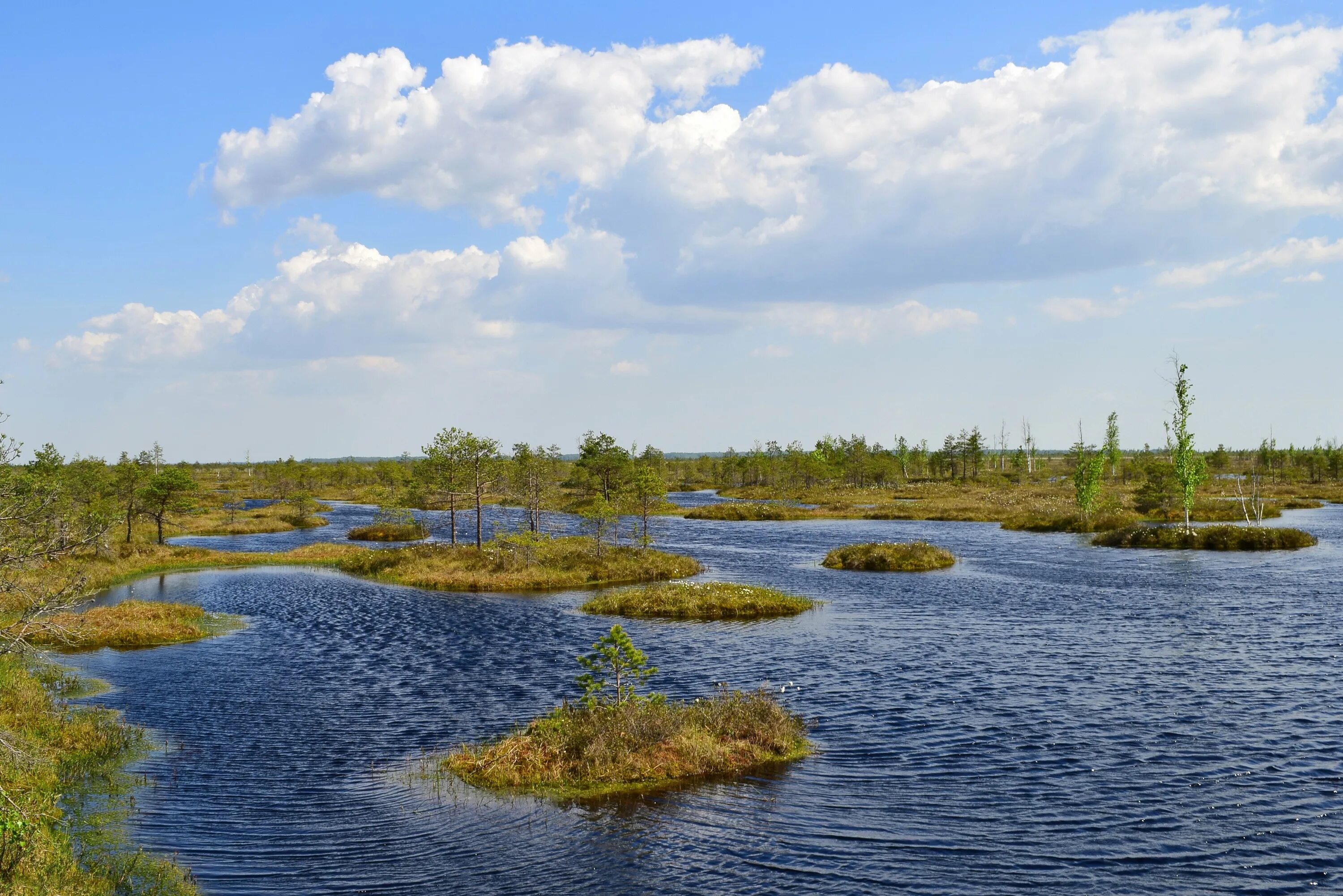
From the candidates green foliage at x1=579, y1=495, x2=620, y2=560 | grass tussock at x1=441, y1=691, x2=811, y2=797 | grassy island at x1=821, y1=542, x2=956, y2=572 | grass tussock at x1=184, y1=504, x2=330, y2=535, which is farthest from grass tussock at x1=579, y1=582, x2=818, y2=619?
grass tussock at x1=184, y1=504, x2=330, y2=535

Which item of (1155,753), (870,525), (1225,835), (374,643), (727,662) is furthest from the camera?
(870,525)

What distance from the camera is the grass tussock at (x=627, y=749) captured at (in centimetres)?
2080

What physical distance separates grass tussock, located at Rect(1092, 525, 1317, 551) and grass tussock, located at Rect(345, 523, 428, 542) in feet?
219

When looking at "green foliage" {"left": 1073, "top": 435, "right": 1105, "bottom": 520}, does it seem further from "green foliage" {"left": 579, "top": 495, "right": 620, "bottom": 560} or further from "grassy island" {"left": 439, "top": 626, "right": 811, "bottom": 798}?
"grassy island" {"left": 439, "top": 626, "right": 811, "bottom": 798}

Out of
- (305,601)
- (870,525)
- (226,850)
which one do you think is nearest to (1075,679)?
(226,850)

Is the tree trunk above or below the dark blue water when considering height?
above

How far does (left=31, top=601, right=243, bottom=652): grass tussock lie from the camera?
39.8 m

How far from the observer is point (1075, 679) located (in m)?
31.0

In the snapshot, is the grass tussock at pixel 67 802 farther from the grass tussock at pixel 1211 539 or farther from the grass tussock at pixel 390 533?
the grass tussock at pixel 1211 539

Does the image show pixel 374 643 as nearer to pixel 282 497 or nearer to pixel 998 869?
pixel 998 869

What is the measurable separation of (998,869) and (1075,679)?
16.8 m

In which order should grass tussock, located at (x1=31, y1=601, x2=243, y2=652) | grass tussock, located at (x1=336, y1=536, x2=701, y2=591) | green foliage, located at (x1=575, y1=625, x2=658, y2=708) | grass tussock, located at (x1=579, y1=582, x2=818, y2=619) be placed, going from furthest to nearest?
grass tussock, located at (x1=336, y1=536, x2=701, y2=591) < grass tussock, located at (x1=579, y1=582, x2=818, y2=619) < grass tussock, located at (x1=31, y1=601, x2=243, y2=652) < green foliage, located at (x1=575, y1=625, x2=658, y2=708)

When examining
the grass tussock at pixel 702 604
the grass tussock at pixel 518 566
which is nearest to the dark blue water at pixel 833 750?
the grass tussock at pixel 702 604

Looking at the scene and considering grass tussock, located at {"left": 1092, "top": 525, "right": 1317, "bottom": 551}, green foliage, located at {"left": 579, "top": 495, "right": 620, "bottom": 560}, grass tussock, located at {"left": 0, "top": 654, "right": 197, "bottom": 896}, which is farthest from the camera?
grass tussock, located at {"left": 1092, "top": 525, "right": 1317, "bottom": 551}
